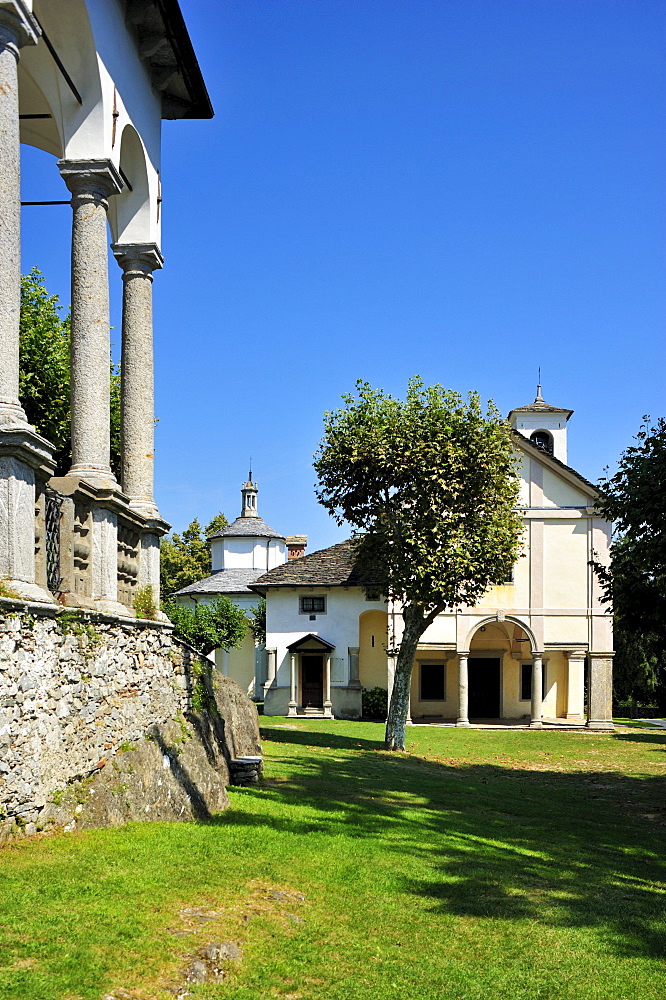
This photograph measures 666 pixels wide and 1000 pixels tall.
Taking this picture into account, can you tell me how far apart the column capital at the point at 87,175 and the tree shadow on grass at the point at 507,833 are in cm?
700

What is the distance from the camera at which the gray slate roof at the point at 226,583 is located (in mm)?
51812

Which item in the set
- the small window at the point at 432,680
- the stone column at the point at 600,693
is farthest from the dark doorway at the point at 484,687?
the stone column at the point at 600,693

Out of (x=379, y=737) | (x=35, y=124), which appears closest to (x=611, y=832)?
(x=35, y=124)

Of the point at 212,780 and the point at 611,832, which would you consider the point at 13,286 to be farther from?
the point at 611,832

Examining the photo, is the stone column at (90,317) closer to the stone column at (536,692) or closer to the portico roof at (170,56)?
the portico roof at (170,56)

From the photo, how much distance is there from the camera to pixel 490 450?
74.8ft

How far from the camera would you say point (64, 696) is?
7539mm

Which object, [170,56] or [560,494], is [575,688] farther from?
[170,56]

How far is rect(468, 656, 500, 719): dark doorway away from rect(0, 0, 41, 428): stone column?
33.7 metres

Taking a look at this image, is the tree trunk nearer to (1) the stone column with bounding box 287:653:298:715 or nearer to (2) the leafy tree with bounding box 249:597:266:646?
(1) the stone column with bounding box 287:653:298:715

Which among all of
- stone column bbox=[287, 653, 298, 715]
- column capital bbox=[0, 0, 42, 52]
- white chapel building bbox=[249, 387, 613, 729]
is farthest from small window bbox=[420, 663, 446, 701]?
column capital bbox=[0, 0, 42, 52]

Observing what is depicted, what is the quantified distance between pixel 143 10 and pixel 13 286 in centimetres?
542

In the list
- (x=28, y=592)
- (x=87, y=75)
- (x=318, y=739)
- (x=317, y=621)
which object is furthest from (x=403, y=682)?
(x=28, y=592)

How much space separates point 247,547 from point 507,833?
45.8 meters
